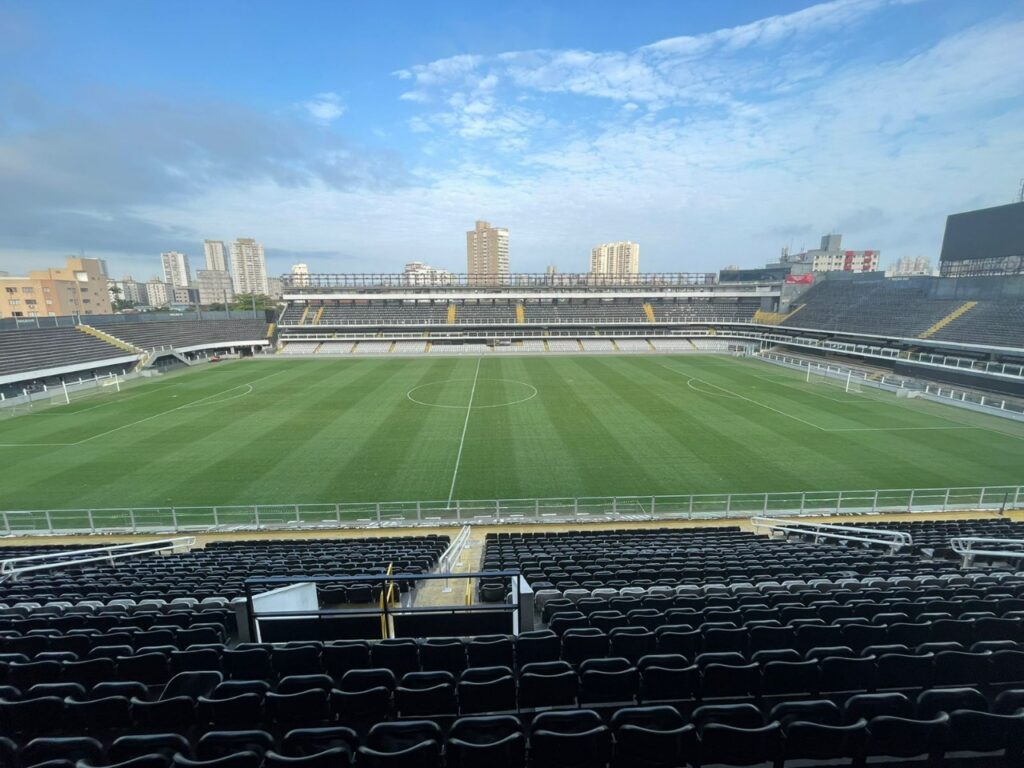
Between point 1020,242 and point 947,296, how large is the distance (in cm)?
700

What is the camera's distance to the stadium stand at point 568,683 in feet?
10.9

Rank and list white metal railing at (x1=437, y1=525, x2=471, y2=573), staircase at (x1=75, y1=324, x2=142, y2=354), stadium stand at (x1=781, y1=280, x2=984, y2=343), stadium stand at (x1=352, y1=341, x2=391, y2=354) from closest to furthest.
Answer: white metal railing at (x1=437, y1=525, x2=471, y2=573), stadium stand at (x1=781, y1=280, x2=984, y2=343), staircase at (x1=75, y1=324, x2=142, y2=354), stadium stand at (x1=352, y1=341, x2=391, y2=354)

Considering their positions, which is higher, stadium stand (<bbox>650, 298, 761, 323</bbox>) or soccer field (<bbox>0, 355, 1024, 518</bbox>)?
stadium stand (<bbox>650, 298, 761, 323</bbox>)

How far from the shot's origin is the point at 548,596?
7.44 metres

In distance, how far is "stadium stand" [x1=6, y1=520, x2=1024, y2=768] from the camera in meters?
3.34

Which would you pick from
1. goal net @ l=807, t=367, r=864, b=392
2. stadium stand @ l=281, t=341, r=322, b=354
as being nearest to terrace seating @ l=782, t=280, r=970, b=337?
goal net @ l=807, t=367, r=864, b=392

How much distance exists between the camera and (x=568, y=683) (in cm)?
435

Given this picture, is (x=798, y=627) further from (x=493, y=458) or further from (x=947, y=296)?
(x=947, y=296)

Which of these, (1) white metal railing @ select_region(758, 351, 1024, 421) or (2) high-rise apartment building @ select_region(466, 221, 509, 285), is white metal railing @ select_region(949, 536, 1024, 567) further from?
(2) high-rise apartment building @ select_region(466, 221, 509, 285)

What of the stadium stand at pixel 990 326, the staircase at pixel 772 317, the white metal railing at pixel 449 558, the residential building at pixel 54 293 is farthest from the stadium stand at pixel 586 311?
the residential building at pixel 54 293

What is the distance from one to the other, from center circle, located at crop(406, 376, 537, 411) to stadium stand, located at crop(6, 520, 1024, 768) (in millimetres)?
23744

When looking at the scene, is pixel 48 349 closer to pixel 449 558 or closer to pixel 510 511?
pixel 510 511

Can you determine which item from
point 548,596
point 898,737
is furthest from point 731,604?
point 898,737

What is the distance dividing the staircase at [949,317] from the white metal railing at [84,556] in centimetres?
5622
